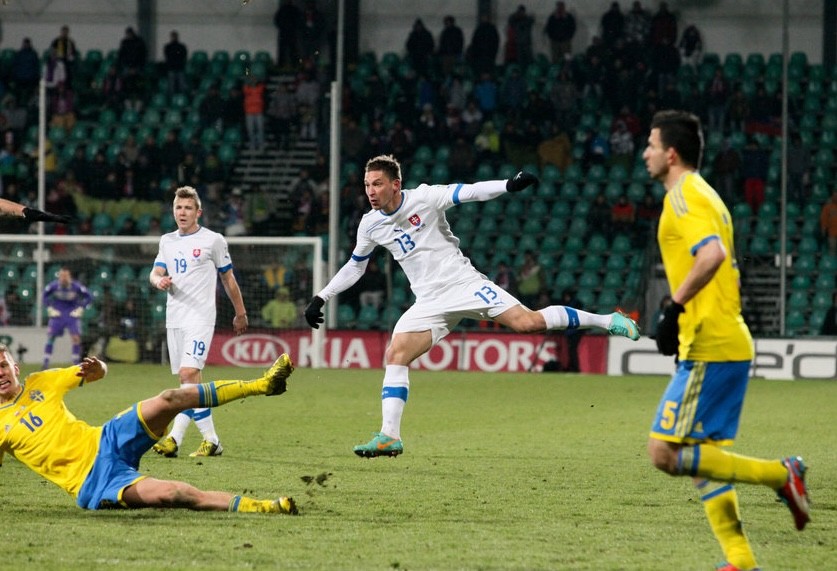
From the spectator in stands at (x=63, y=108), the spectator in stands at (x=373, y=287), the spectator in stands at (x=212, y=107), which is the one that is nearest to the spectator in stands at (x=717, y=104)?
the spectator in stands at (x=373, y=287)

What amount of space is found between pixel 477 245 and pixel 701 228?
64.7ft

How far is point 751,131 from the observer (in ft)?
86.9

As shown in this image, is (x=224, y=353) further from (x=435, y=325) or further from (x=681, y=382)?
(x=681, y=382)

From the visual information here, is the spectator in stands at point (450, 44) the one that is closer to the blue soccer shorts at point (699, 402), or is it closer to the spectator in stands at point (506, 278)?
the spectator in stands at point (506, 278)

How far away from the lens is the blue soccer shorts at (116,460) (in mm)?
7172

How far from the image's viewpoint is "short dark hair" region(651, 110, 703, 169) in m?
5.82

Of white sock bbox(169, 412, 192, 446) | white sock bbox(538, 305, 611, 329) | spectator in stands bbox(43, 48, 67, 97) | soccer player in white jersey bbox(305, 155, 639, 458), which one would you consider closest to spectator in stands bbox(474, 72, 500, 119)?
spectator in stands bbox(43, 48, 67, 97)

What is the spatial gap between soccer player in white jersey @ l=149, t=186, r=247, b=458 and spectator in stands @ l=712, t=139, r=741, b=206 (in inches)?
618

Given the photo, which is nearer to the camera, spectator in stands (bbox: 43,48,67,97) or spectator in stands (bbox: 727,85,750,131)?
spectator in stands (bbox: 727,85,750,131)

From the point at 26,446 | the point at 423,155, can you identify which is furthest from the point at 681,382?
the point at 423,155

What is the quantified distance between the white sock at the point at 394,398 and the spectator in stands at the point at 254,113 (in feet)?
59.8

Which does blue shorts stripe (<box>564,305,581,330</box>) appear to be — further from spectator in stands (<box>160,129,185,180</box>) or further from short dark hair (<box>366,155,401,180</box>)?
spectator in stands (<box>160,129,185,180</box>)

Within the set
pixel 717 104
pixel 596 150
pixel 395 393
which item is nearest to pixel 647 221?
pixel 596 150

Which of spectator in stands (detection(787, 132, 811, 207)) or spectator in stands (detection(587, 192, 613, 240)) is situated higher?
spectator in stands (detection(787, 132, 811, 207))
